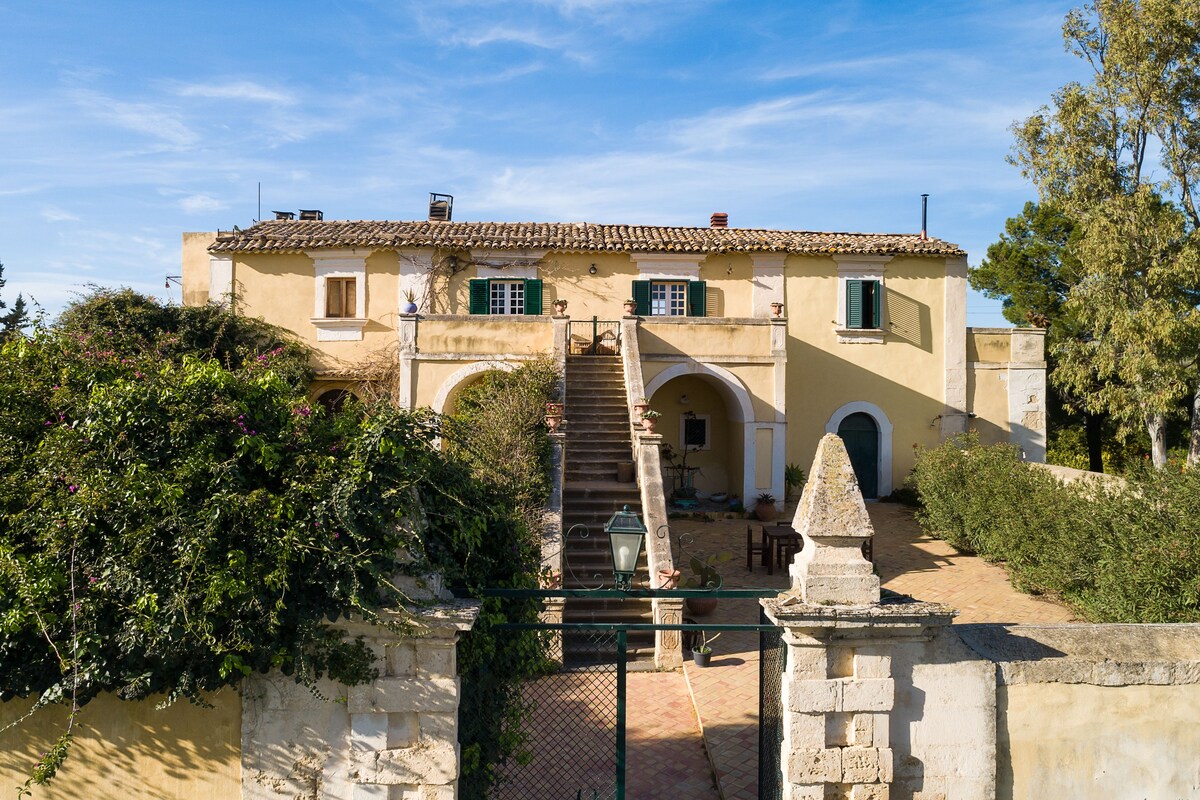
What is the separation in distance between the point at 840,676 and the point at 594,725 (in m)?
3.92

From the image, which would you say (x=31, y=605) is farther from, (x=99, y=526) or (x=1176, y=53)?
(x=1176, y=53)

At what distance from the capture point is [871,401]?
19578 mm

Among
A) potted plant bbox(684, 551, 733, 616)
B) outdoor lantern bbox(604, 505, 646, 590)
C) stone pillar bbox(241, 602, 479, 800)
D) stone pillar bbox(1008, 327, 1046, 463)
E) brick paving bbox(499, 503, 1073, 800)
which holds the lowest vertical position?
brick paving bbox(499, 503, 1073, 800)

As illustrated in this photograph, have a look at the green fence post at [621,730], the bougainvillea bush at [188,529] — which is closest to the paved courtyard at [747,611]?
the green fence post at [621,730]

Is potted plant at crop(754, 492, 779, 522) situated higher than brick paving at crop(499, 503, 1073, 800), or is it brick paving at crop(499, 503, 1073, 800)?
potted plant at crop(754, 492, 779, 522)

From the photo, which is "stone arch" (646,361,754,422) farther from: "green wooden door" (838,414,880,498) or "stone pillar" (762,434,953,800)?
"stone pillar" (762,434,953,800)

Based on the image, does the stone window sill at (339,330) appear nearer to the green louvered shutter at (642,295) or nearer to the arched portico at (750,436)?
the green louvered shutter at (642,295)

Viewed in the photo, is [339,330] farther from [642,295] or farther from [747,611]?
[747,611]

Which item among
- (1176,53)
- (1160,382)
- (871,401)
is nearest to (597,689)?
(871,401)

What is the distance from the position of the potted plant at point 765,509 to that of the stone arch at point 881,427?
3578mm

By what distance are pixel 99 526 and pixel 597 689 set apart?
5.94m

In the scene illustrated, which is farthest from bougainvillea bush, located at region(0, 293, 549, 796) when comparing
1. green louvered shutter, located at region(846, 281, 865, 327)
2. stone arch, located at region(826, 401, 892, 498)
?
green louvered shutter, located at region(846, 281, 865, 327)

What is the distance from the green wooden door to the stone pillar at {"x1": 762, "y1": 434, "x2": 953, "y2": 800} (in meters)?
15.9

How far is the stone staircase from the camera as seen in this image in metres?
9.81
